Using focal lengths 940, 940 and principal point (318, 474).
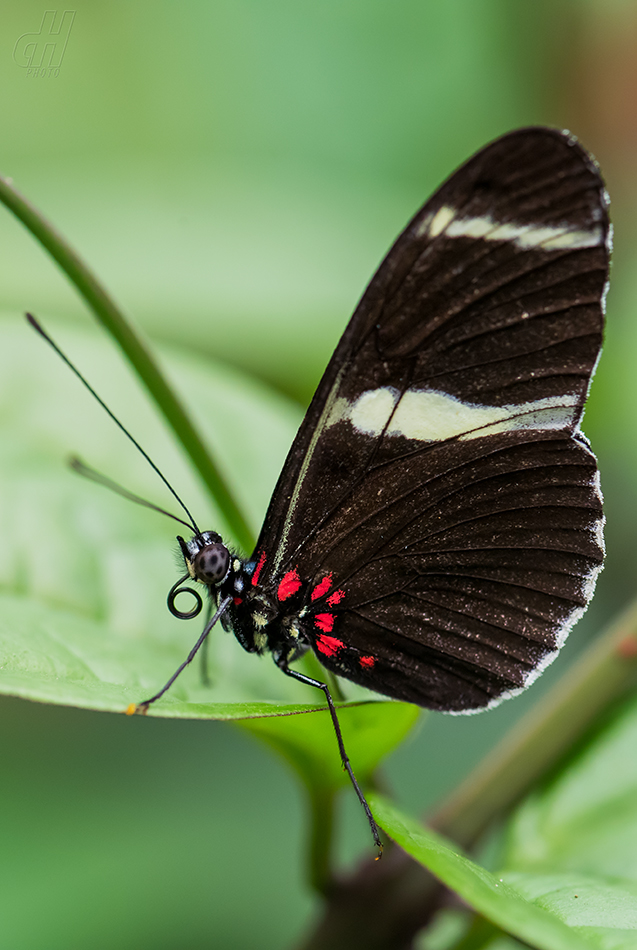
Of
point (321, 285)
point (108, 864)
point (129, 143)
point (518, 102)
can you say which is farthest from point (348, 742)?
point (518, 102)

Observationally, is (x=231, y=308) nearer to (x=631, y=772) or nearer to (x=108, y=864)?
(x=108, y=864)

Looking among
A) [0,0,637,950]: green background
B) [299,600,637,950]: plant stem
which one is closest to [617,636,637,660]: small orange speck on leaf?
[299,600,637,950]: plant stem

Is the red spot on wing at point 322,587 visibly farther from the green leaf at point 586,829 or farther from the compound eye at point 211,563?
the green leaf at point 586,829

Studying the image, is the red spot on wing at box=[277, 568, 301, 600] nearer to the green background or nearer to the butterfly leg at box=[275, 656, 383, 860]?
the butterfly leg at box=[275, 656, 383, 860]

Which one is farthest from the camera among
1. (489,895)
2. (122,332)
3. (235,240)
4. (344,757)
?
(235,240)

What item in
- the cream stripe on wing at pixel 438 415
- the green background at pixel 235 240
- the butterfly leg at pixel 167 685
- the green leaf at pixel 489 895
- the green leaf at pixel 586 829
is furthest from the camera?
the green background at pixel 235 240

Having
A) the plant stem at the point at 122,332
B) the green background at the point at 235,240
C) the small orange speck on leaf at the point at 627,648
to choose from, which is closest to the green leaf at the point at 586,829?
the small orange speck on leaf at the point at 627,648

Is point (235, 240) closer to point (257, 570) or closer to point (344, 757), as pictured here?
point (257, 570)

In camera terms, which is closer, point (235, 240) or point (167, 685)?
point (167, 685)

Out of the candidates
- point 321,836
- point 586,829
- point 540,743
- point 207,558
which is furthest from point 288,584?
point 586,829
